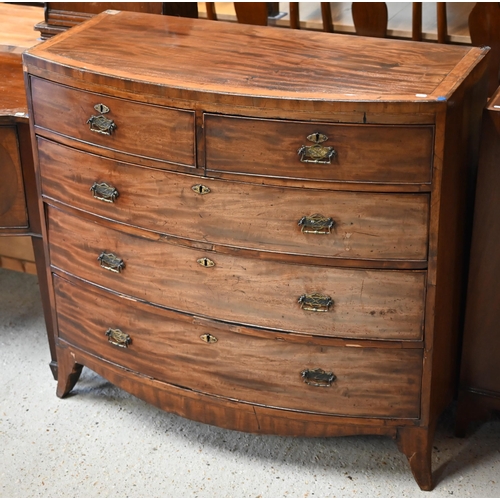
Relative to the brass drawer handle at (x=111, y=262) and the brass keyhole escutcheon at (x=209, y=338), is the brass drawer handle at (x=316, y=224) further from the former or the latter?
the brass drawer handle at (x=111, y=262)

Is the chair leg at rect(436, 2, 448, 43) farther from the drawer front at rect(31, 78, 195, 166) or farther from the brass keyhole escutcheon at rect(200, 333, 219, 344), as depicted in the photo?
the brass keyhole escutcheon at rect(200, 333, 219, 344)

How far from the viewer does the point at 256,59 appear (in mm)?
2104

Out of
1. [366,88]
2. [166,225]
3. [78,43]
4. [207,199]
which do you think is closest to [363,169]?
[366,88]

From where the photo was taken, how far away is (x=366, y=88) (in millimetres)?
1888

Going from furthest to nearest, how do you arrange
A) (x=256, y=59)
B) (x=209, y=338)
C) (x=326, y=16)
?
(x=326, y=16), (x=209, y=338), (x=256, y=59)

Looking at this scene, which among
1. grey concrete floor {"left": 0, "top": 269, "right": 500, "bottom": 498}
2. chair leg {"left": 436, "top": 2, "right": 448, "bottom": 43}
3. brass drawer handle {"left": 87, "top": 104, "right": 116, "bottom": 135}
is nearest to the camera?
brass drawer handle {"left": 87, "top": 104, "right": 116, "bottom": 135}

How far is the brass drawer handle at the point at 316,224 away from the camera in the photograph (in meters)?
1.96

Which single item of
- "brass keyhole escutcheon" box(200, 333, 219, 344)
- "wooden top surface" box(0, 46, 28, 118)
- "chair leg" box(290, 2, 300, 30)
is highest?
"chair leg" box(290, 2, 300, 30)

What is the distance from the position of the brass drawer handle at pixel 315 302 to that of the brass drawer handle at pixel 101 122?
2.09ft

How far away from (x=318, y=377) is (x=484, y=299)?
0.50 meters

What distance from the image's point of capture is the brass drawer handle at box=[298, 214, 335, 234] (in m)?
1.96

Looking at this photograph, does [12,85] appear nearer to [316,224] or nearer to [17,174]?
[17,174]

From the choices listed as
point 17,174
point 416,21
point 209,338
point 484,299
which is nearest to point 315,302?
point 209,338

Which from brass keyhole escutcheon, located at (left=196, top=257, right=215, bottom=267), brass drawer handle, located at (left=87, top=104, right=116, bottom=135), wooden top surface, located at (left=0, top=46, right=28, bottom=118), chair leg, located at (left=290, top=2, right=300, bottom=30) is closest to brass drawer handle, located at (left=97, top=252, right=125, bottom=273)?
brass keyhole escutcheon, located at (left=196, top=257, right=215, bottom=267)
